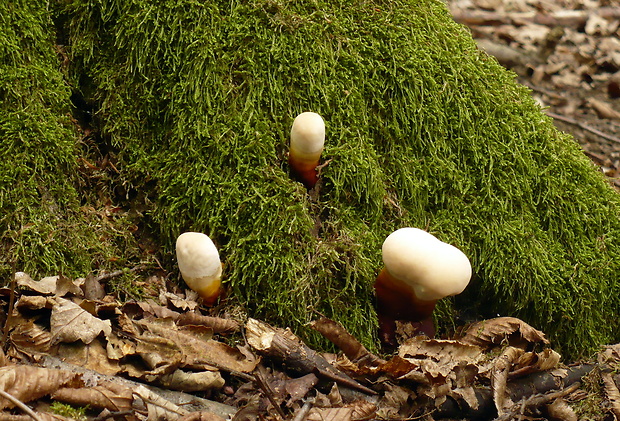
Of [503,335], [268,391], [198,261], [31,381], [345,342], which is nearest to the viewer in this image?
[31,381]

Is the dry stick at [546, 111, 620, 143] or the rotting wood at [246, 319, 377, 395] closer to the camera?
the rotting wood at [246, 319, 377, 395]

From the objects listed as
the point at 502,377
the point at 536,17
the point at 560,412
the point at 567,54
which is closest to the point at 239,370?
the point at 502,377

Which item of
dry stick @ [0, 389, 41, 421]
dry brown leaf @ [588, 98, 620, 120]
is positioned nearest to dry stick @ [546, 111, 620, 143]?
dry brown leaf @ [588, 98, 620, 120]

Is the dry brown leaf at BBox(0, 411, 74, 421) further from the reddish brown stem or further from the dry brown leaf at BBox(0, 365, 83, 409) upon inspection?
the reddish brown stem

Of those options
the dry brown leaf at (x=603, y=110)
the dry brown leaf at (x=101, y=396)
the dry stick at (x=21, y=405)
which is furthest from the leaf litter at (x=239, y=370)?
the dry brown leaf at (x=603, y=110)

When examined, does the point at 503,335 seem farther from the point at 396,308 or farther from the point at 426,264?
the point at 426,264

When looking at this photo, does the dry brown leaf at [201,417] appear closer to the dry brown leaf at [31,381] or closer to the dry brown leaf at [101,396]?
the dry brown leaf at [101,396]

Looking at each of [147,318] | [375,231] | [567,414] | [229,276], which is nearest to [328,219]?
[375,231]
